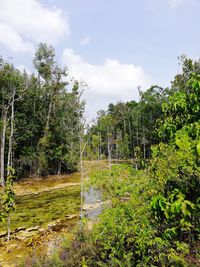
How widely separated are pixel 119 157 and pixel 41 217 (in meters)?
36.6

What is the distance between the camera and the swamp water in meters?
9.59

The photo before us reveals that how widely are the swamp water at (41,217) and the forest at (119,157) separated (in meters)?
1.10

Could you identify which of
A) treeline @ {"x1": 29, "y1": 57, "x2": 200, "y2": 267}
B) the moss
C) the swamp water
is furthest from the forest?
the moss

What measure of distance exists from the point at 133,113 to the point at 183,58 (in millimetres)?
17353

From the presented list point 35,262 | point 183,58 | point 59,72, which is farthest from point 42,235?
point 183,58

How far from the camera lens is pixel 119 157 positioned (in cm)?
5022

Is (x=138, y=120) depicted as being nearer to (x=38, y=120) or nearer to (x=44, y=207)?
(x=38, y=120)

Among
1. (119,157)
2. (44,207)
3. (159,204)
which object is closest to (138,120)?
(119,157)

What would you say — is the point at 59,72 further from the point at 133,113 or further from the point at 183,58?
the point at 133,113

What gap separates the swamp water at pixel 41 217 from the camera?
959 cm

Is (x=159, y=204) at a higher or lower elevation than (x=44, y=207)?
higher

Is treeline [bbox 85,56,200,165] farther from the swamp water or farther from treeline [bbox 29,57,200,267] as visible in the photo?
treeline [bbox 29,57,200,267]

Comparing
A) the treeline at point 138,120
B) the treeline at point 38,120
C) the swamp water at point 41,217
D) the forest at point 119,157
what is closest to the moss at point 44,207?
the swamp water at point 41,217

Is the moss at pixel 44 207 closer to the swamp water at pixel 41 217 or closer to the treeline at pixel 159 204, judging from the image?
the swamp water at pixel 41 217
